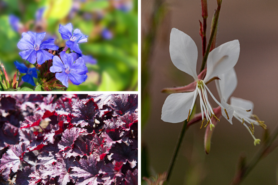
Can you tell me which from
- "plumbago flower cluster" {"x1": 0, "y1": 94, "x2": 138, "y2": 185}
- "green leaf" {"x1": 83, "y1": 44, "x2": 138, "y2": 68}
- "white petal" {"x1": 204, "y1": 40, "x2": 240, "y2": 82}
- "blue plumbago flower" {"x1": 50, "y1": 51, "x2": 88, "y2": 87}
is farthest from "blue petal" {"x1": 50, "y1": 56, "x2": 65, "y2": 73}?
"green leaf" {"x1": 83, "y1": 44, "x2": 138, "y2": 68}

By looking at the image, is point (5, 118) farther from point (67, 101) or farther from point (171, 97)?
point (171, 97)

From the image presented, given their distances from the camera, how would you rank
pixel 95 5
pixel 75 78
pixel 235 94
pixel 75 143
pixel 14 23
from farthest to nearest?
pixel 235 94, pixel 95 5, pixel 14 23, pixel 75 143, pixel 75 78

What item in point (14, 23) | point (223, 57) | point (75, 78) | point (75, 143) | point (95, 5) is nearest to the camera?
point (223, 57)

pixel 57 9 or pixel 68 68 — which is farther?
pixel 57 9

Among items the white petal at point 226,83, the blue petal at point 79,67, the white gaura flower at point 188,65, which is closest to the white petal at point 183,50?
the white gaura flower at point 188,65

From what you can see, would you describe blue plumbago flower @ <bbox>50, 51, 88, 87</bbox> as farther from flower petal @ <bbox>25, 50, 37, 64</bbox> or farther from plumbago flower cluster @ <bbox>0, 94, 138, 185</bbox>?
plumbago flower cluster @ <bbox>0, 94, 138, 185</bbox>

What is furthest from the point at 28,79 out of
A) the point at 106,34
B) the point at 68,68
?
the point at 106,34

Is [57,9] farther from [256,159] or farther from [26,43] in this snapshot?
[256,159]
